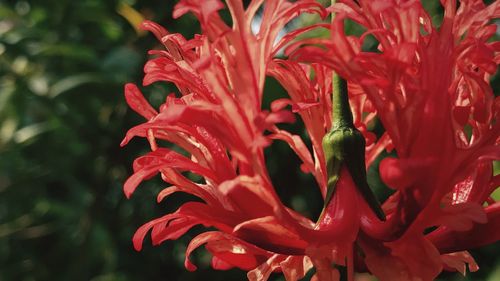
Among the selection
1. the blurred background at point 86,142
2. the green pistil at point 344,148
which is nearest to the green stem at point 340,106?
the green pistil at point 344,148

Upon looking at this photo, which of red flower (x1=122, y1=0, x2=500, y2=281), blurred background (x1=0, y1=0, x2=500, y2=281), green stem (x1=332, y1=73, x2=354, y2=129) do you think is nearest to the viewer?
red flower (x1=122, y1=0, x2=500, y2=281)

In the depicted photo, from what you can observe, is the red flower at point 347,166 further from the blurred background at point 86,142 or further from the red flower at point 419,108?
the blurred background at point 86,142

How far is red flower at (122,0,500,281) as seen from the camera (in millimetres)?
820

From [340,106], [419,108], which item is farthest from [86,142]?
[419,108]

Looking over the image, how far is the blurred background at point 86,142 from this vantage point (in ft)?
7.33

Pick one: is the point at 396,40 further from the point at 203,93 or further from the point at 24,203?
the point at 24,203

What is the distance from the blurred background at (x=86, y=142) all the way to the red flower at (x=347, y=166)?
1.12 metres

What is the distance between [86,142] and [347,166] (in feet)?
5.17

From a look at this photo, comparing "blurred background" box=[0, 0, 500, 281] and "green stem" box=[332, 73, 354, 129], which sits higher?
"green stem" box=[332, 73, 354, 129]

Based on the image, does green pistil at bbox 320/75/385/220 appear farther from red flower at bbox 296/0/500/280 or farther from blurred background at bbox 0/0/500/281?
blurred background at bbox 0/0/500/281

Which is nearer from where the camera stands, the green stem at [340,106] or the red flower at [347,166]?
the red flower at [347,166]

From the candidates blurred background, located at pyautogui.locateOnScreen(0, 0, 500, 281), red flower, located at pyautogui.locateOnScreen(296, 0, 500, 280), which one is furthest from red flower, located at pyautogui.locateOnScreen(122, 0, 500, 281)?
blurred background, located at pyautogui.locateOnScreen(0, 0, 500, 281)

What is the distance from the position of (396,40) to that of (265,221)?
0.24m

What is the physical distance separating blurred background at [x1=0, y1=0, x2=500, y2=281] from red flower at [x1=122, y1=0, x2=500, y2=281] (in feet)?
3.66
